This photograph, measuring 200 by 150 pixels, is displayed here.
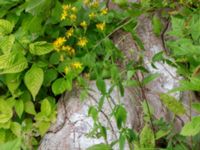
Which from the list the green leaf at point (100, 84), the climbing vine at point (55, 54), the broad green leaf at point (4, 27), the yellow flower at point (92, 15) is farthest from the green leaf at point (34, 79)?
the green leaf at point (100, 84)

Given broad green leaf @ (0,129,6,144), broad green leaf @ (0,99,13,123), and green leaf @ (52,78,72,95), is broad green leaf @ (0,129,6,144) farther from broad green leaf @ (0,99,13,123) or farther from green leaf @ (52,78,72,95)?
green leaf @ (52,78,72,95)

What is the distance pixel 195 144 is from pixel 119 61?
2.41 feet

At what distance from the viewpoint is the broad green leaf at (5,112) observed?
217 centimetres

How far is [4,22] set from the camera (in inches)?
83.5

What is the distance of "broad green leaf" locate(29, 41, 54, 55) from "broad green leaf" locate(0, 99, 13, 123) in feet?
1.07

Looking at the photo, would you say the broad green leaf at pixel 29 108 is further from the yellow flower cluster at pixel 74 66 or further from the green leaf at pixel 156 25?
the green leaf at pixel 156 25

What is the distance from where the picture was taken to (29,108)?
2240 mm

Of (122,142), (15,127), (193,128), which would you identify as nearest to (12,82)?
(15,127)

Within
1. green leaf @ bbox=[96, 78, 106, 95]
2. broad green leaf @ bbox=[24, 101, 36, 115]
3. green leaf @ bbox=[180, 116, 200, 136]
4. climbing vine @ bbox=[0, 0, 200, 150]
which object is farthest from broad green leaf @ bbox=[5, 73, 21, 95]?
green leaf @ bbox=[180, 116, 200, 136]

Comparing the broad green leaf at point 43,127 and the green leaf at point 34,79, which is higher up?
the green leaf at point 34,79

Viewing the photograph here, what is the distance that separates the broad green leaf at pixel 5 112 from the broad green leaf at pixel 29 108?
0.29ft

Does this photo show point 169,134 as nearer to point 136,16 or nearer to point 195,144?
point 195,144

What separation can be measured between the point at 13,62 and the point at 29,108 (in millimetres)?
304

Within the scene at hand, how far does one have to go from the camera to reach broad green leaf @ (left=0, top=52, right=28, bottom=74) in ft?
6.63
